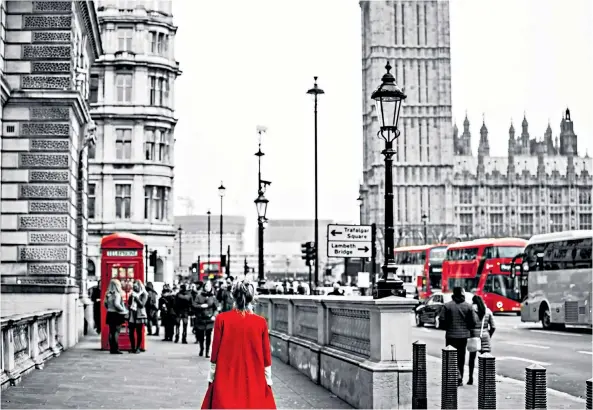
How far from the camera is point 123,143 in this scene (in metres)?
62.6

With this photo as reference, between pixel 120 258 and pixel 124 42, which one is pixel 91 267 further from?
pixel 120 258

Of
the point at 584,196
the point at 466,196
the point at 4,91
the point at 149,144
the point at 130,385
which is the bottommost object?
the point at 130,385

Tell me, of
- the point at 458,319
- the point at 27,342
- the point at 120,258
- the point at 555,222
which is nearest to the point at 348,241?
the point at 458,319

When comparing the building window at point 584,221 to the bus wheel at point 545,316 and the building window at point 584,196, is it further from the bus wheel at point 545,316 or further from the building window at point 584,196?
the bus wheel at point 545,316

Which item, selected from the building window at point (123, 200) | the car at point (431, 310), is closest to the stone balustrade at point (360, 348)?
the car at point (431, 310)

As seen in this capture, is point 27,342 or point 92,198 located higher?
point 92,198

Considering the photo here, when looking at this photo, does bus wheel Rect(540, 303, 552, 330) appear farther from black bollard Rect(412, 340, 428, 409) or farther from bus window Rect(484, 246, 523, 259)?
black bollard Rect(412, 340, 428, 409)

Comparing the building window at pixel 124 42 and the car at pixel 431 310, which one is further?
the building window at pixel 124 42

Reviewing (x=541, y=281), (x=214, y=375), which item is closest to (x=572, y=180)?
(x=541, y=281)

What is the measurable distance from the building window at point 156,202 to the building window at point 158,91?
5093 millimetres

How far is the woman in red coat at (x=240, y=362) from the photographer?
8.02m

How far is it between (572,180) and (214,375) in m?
143

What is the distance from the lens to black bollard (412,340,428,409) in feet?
40.7

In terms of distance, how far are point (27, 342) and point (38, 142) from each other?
5649 millimetres
